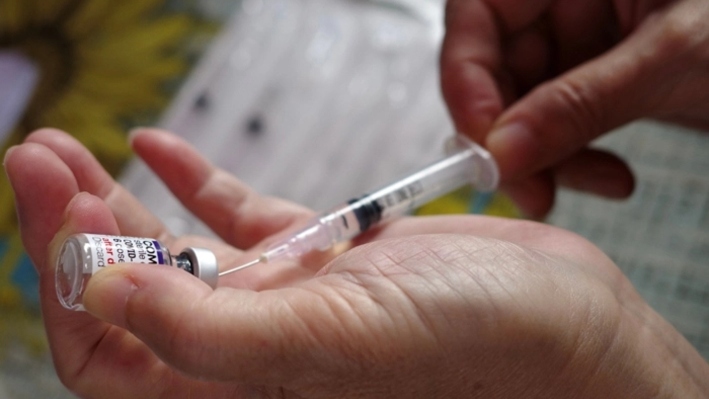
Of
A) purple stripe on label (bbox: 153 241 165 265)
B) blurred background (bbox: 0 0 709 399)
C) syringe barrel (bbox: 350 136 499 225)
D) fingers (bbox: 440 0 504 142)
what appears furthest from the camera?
blurred background (bbox: 0 0 709 399)

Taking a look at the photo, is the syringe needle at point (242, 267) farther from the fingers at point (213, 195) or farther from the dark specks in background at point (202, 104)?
the dark specks in background at point (202, 104)

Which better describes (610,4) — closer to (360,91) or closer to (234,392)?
(360,91)

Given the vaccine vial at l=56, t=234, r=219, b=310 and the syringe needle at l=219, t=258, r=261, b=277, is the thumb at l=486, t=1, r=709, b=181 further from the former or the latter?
the vaccine vial at l=56, t=234, r=219, b=310

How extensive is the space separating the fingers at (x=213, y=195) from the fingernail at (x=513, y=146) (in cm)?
30

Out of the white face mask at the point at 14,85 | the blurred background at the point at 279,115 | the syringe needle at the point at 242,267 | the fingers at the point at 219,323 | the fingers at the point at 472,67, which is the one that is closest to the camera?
the fingers at the point at 219,323

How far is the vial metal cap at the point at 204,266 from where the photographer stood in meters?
0.66

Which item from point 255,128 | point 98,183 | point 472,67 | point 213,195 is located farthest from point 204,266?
point 255,128

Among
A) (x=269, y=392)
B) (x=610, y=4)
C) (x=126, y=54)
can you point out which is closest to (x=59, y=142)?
(x=269, y=392)

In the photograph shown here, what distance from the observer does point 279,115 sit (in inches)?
56.2

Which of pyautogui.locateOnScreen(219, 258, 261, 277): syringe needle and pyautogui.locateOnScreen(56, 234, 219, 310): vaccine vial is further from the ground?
pyautogui.locateOnScreen(56, 234, 219, 310): vaccine vial

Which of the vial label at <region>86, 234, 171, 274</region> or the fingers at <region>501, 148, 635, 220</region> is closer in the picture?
the vial label at <region>86, 234, 171, 274</region>

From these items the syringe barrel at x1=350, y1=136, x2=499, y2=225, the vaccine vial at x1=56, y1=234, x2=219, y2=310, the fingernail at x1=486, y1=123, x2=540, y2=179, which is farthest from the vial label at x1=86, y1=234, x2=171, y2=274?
the fingernail at x1=486, y1=123, x2=540, y2=179

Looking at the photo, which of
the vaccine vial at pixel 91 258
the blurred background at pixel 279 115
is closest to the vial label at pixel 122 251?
the vaccine vial at pixel 91 258

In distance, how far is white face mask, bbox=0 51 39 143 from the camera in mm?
1383
